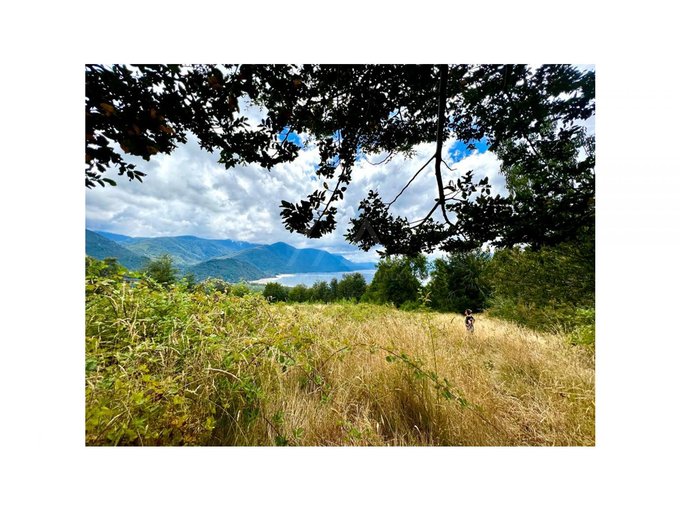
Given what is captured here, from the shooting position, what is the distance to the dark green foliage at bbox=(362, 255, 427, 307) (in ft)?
5.61

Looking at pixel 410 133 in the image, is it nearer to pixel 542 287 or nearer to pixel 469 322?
pixel 469 322

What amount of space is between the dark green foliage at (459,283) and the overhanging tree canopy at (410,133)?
0.36m

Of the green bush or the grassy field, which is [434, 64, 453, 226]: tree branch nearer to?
the green bush

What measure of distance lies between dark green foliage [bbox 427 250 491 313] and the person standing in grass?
0.06 meters

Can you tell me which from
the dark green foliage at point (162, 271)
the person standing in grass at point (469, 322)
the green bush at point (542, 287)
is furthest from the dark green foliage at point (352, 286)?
the dark green foliage at point (162, 271)

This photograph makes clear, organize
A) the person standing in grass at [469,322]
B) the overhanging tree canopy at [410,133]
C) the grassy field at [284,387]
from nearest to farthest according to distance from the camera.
A: 1. the grassy field at [284,387]
2. the overhanging tree canopy at [410,133]
3. the person standing in grass at [469,322]

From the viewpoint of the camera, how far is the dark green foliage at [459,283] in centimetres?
187

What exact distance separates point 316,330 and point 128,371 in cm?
111

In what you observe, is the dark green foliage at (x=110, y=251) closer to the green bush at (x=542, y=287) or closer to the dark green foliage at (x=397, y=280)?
the dark green foliage at (x=397, y=280)

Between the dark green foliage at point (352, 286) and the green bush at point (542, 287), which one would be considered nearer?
the dark green foliage at point (352, 286)

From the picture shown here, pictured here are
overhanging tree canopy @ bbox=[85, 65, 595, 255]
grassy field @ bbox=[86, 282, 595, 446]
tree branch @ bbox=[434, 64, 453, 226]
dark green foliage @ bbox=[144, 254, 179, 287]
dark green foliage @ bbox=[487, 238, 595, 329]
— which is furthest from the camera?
dark green foliage @ bbox=[487, 238, 595, 329]

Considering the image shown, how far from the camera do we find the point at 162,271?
1.50 metres

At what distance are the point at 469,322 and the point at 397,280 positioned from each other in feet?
2.71

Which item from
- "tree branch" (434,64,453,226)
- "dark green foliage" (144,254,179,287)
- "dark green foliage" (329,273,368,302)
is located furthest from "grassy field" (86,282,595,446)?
"tree branch" (434,64,453,226)
